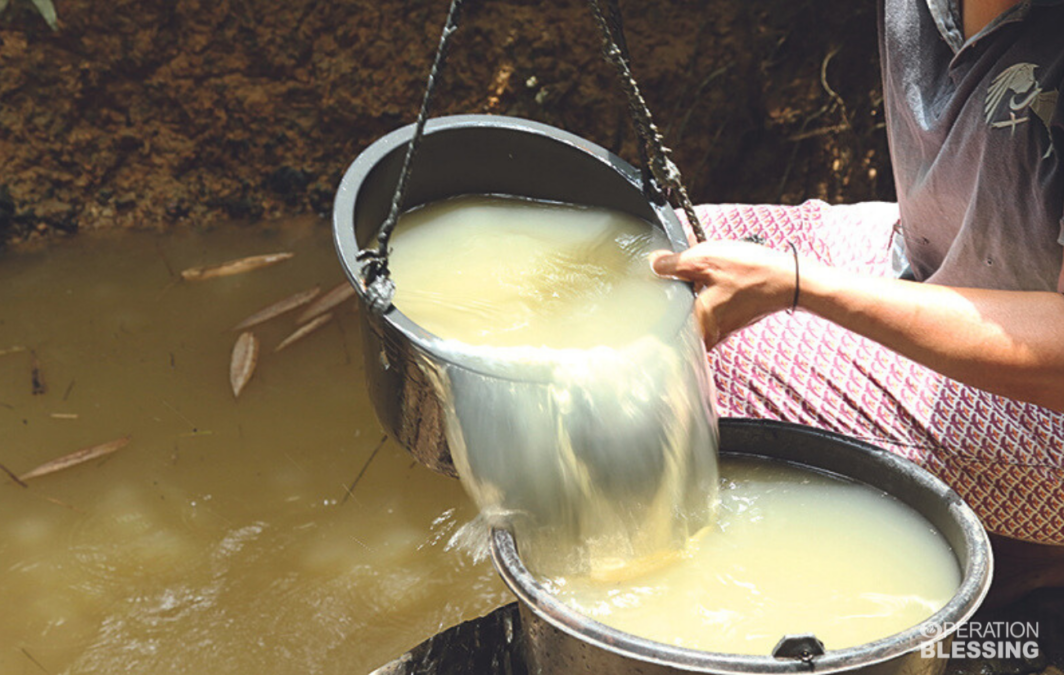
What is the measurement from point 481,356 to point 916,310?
0.62m

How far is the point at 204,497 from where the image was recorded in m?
2.38

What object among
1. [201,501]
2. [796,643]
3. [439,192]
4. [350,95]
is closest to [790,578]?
[796,643]

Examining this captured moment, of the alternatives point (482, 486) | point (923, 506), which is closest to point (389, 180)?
point (482, 486)

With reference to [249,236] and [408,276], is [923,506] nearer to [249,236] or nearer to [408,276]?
[408,276]

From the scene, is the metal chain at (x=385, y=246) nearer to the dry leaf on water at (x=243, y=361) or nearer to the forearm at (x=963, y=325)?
the forearm at (x=963, y=325)

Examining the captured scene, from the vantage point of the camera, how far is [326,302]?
2936 millimetres

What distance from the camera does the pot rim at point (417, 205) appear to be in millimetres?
1332

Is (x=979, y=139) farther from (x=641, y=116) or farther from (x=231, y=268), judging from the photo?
(x=231, y=268)

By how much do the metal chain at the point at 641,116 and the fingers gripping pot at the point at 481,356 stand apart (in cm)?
10

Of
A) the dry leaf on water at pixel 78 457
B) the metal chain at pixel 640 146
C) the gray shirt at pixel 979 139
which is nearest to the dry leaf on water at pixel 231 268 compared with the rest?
the dry leaf on water at pixel 78 457

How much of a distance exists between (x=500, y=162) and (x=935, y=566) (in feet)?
3.05

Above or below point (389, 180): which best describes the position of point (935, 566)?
below

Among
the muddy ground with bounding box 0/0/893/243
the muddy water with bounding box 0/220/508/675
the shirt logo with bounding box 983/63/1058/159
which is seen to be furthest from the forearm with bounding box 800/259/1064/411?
the muddy ground with bounding box 0/0/893/243

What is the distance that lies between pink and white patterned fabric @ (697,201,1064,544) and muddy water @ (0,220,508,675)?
31.3 inches
